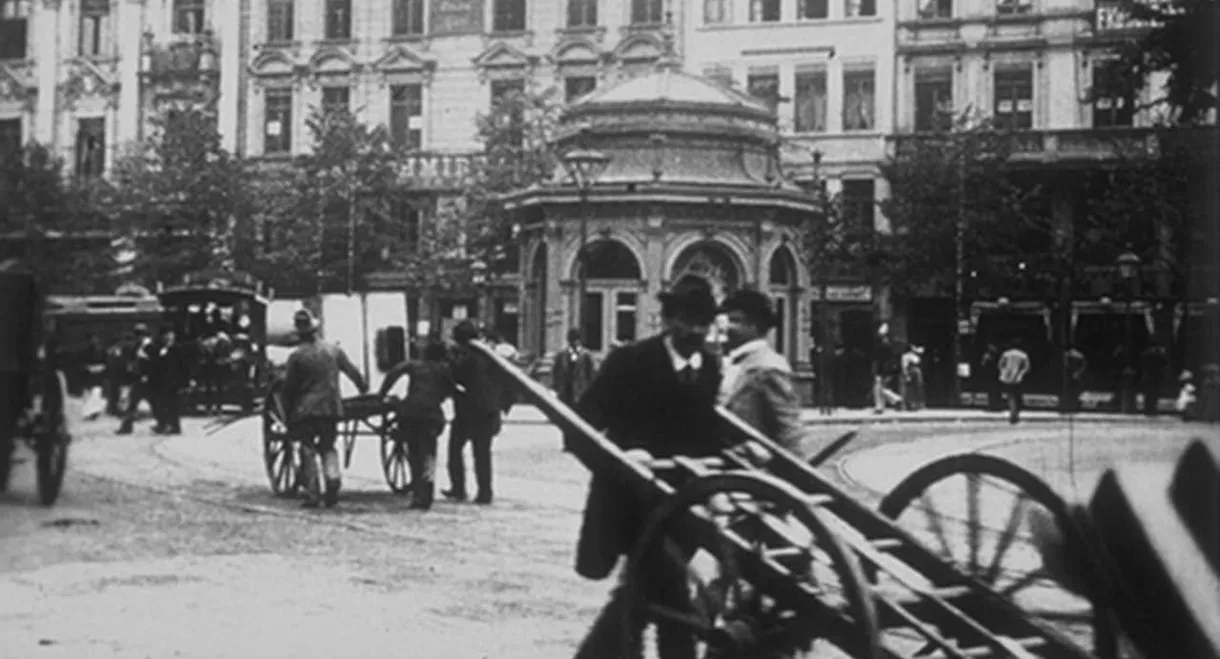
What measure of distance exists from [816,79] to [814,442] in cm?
109

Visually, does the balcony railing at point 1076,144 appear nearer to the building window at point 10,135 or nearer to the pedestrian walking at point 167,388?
the pedestrian walking at point 167,388

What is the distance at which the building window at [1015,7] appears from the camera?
4.30 metres

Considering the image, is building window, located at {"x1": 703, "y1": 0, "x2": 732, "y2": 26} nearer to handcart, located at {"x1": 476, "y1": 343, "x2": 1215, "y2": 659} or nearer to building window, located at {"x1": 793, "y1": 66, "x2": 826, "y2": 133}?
building window, located at {"x1": 793, "y1": 66, "x2": 826, "y2": 133}

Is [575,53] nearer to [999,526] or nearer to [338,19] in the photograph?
[338,19]

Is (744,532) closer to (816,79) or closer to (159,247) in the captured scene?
(816,79)

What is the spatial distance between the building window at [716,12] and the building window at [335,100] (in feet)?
3.46

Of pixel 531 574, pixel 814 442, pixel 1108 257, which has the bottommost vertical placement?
pixel 531 574

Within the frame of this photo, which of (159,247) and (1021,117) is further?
(159,247)

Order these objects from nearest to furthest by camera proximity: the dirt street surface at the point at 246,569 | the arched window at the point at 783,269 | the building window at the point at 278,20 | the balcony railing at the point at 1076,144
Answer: the balcony railing at the point at 1076,144, the arched window at the point at 783,269, the dirt street surface at the point at 246,569, the building window at the point at 278,20

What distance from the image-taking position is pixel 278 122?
4.96 metres

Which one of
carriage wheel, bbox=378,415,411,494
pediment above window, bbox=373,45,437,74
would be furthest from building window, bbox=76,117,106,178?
carriage wheel, bbox=378,415,411,494

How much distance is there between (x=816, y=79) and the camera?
448cm

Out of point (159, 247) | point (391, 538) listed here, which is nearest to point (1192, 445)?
point (391, 538)

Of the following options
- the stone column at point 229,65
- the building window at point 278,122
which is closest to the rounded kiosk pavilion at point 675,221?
the building window at point 278,122
